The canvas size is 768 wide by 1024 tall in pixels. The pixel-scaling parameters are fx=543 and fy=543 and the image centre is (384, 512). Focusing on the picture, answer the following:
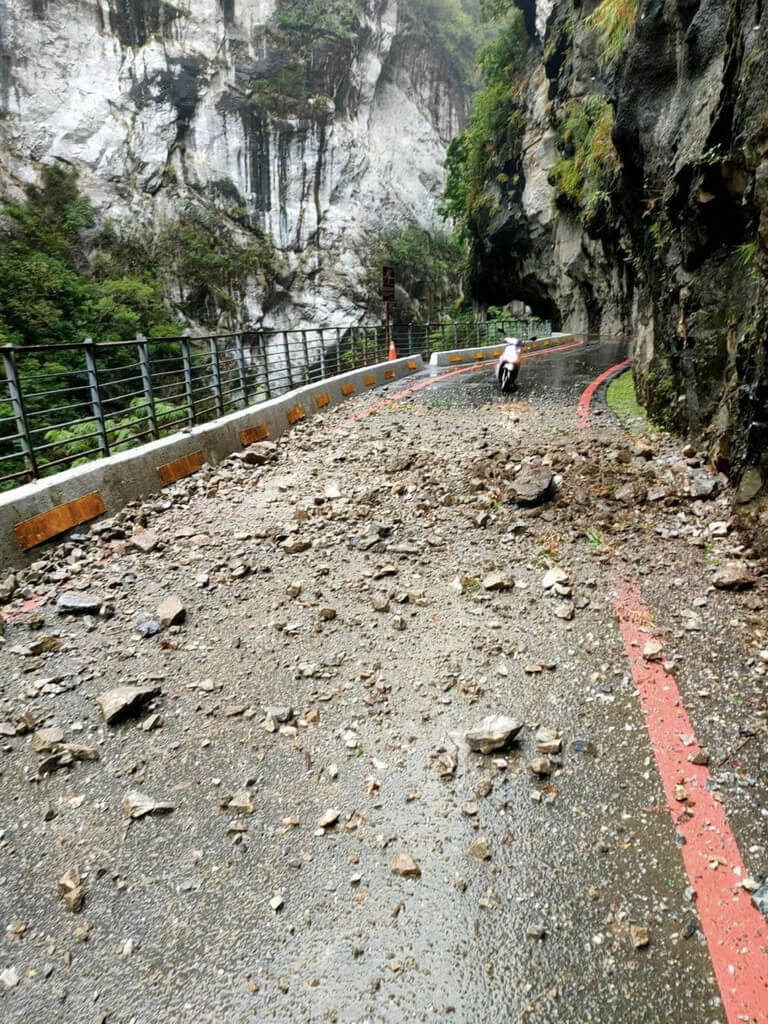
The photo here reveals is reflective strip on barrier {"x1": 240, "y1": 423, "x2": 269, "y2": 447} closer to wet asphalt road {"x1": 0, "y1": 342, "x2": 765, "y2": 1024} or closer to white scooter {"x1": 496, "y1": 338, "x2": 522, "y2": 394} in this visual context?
wet asphalt road {"x1": 0, "y1": 342, "x2": 765, "y2": 1024}

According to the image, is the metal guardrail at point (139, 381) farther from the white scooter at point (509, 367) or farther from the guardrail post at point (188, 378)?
the white scooter at point (509, 367)

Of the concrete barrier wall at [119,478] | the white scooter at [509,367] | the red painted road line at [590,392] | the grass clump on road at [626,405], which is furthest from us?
the white scooter at [509,367]

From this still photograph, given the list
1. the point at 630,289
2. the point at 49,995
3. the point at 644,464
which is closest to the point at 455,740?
the point at 49,995

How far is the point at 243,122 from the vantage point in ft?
135

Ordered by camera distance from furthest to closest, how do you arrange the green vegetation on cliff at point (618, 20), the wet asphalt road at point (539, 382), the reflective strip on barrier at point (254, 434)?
the wet asphalt road at point (539, 382), the green vegetation on cliff at point (618, 20), the reflective strip on barrier at point (254, 434)

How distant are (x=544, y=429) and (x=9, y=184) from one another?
140 feet

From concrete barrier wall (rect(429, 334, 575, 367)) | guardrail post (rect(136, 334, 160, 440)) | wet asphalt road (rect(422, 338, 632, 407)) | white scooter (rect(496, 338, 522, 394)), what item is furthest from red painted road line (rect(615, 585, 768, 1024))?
concrete barrier wall (rect(429, 334, 575, 367))

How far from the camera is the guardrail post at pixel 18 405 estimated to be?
4.50 m

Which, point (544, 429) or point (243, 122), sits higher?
point (243, 122)

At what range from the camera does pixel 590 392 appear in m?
10.9

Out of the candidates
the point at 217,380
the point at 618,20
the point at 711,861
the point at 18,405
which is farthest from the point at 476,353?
the point at 711,861

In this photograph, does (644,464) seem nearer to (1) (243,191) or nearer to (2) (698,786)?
(2) (698,786)

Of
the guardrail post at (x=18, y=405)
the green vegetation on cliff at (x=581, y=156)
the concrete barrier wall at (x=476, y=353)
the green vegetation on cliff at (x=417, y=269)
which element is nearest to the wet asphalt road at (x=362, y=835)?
the guardrail post at (x=18, y=405)

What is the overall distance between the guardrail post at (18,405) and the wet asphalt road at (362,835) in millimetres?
1825
